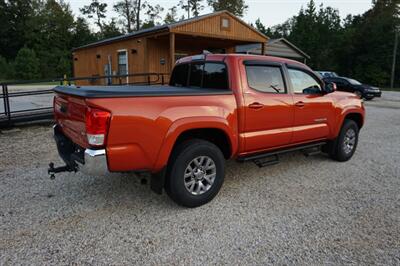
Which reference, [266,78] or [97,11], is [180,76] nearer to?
[266,78]

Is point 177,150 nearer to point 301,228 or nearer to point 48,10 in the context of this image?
point 301,228

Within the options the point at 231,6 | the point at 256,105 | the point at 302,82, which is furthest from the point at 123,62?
the point at 231,6

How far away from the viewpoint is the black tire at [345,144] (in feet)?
17.6

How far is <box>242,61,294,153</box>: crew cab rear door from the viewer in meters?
3.92

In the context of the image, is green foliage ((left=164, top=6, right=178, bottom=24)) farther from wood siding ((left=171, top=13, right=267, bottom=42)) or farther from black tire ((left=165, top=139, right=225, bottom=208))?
black tire ((left=165, top=139, right=225, bottom=208))

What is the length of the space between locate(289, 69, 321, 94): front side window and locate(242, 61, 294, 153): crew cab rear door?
256 mm

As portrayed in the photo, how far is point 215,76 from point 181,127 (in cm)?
119

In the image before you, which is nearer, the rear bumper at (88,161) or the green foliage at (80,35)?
the rear bumper at (88,161)

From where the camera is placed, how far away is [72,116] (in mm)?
3297

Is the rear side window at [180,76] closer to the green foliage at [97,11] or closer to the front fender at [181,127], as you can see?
the front fender at [181,127]

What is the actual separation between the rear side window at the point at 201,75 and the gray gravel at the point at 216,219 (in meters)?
1.51

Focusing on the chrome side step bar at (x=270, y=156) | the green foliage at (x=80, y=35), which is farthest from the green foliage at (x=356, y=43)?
the chrome side step bar at (x=270, y=156)

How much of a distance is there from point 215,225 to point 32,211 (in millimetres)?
2176

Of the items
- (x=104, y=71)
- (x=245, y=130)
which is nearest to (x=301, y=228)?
(x=245, y=130)
